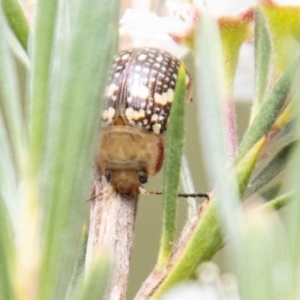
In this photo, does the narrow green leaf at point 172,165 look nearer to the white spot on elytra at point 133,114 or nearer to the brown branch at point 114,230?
the brown branch at point 114,230

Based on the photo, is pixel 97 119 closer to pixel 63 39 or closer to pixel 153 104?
pixel 63 39

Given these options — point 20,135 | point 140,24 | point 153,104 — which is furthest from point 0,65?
point 153,104

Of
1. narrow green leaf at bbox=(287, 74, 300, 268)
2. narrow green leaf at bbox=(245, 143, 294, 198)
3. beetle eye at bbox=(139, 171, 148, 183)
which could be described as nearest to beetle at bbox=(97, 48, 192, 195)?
beetle eye at bbox=(139, 171, 148, 183)

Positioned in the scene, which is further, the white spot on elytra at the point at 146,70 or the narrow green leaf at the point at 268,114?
the white spot on elytra at the point at 146,70

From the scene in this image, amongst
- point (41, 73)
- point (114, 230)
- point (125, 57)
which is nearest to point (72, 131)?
point (41, 73)

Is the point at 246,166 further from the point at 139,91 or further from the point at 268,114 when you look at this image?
the point at 139,91

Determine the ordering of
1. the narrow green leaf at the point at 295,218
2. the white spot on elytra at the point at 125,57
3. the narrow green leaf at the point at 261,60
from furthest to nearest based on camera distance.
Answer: the white spot on elytra at the point at 125,57 → the narrow green leaf at the point at 261,60 → the narrow green leaf at the point at 295,218

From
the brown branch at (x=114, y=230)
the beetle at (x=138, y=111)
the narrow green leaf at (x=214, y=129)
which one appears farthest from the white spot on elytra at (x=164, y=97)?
the narrow green leaf at (x=214, y=129)
